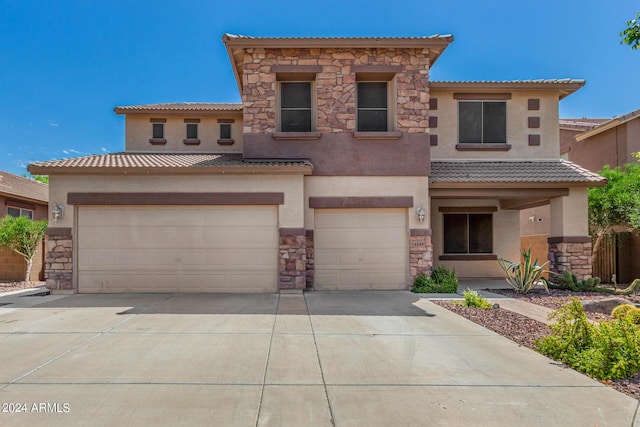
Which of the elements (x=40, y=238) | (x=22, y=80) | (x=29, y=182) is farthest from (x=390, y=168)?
(x=22, y=80)

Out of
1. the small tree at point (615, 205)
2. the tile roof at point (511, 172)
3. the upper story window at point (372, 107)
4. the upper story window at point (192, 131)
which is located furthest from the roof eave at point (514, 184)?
the upper story window at point (192, 131)

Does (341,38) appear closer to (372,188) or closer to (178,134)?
(372,188)

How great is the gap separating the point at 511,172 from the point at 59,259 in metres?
13.4

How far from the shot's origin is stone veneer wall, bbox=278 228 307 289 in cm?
1115

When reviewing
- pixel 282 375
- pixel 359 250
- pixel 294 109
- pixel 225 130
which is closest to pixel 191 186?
pixel 294 109

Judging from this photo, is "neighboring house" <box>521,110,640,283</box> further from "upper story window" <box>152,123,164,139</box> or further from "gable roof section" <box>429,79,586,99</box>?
"upper story window" <box>152,123,164,139</box>

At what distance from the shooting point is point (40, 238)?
14.4m

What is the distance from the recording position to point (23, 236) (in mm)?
13938

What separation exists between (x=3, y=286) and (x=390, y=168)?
41.9ft

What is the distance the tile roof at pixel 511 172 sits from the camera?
1234 centimetres

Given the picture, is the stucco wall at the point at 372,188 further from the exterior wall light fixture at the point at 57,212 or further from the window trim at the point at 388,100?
the exterior wall light fixture at the point at 57,212

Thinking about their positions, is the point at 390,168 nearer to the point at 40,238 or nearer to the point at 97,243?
the point at 97,243

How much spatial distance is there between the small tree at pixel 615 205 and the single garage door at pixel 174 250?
1065 centimetres

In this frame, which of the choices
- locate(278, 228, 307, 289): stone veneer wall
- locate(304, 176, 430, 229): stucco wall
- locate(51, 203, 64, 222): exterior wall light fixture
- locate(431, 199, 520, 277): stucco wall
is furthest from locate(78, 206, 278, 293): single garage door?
locate(431, 199, 520, 277): stucco wall
